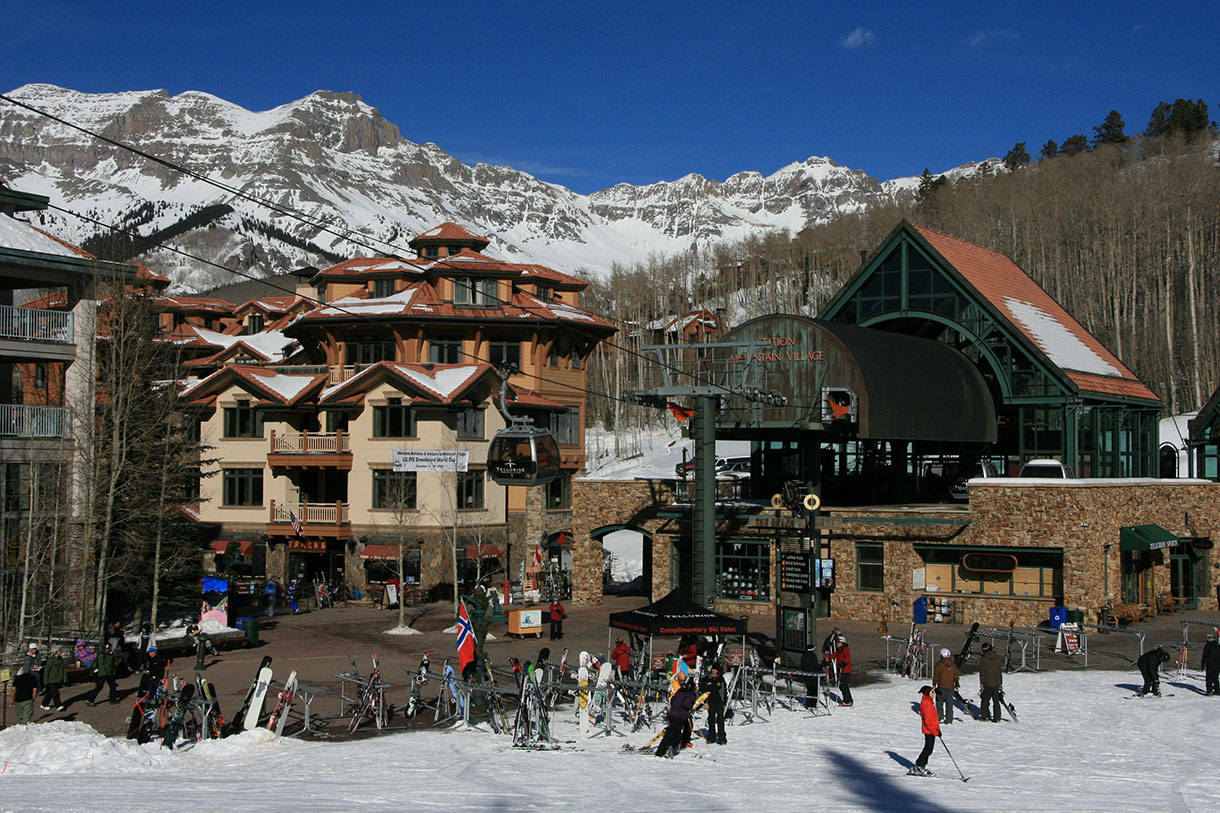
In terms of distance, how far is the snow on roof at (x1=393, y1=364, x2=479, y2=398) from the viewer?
48219 millimetres

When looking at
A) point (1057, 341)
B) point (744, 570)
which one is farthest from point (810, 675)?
point (1057, 341)

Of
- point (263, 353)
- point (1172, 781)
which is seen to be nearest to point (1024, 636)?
point (1172, 781)

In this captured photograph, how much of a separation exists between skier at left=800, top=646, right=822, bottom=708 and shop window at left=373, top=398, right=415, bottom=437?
27224 millimetres

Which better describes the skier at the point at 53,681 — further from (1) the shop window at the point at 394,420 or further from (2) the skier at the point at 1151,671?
(1) the shop window at the point at 394,420

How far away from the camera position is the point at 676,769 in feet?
62.4

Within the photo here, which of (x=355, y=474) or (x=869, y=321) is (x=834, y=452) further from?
(x=355, y=474)

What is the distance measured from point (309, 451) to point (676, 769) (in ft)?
114

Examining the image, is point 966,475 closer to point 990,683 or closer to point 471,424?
point 471,424

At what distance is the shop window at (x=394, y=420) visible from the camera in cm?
4863

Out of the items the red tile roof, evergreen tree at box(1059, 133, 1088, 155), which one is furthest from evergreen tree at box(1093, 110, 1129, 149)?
the red tile roof

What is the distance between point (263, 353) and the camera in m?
73.3

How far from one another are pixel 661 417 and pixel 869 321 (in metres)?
56.7

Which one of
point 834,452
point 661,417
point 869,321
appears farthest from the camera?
point 661,417

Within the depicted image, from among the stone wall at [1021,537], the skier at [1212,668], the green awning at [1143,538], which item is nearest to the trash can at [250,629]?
the stone wall at [1021,537]
